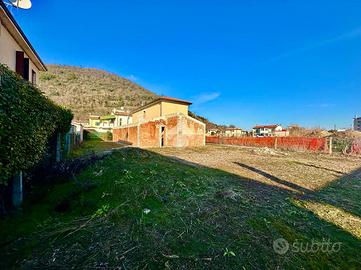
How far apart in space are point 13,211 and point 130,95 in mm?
73011

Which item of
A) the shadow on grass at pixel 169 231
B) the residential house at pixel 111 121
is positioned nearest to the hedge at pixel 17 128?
the shadow on grass at pixel 169 231

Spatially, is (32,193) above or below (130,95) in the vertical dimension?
below

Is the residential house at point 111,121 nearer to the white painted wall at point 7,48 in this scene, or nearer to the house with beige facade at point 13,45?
the house with beige facade at point 13,45

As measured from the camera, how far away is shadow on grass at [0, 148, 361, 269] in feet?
8.74

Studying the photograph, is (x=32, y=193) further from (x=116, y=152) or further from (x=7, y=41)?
(x=7, y=41)

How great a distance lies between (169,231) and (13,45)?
922cm

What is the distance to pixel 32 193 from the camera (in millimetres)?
5078

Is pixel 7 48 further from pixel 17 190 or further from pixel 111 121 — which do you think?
pixel 111 121

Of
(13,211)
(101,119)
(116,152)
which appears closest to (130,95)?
(101,119)

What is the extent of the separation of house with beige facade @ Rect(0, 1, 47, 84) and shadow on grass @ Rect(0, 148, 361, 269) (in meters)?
5.36

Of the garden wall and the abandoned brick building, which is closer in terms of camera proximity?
the garden wall

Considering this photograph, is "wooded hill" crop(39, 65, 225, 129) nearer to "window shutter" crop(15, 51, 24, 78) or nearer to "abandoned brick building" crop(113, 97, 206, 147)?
"abandoned brick building" crop(113, 97, 206, 147)

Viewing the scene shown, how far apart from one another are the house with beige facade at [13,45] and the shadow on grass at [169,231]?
5.36 metres

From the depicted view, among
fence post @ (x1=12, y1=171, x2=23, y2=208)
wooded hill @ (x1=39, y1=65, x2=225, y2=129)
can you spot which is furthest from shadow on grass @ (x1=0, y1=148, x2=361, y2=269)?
→ wooded hill @ (x1=39, y1=65, x2=225, y2=129)
